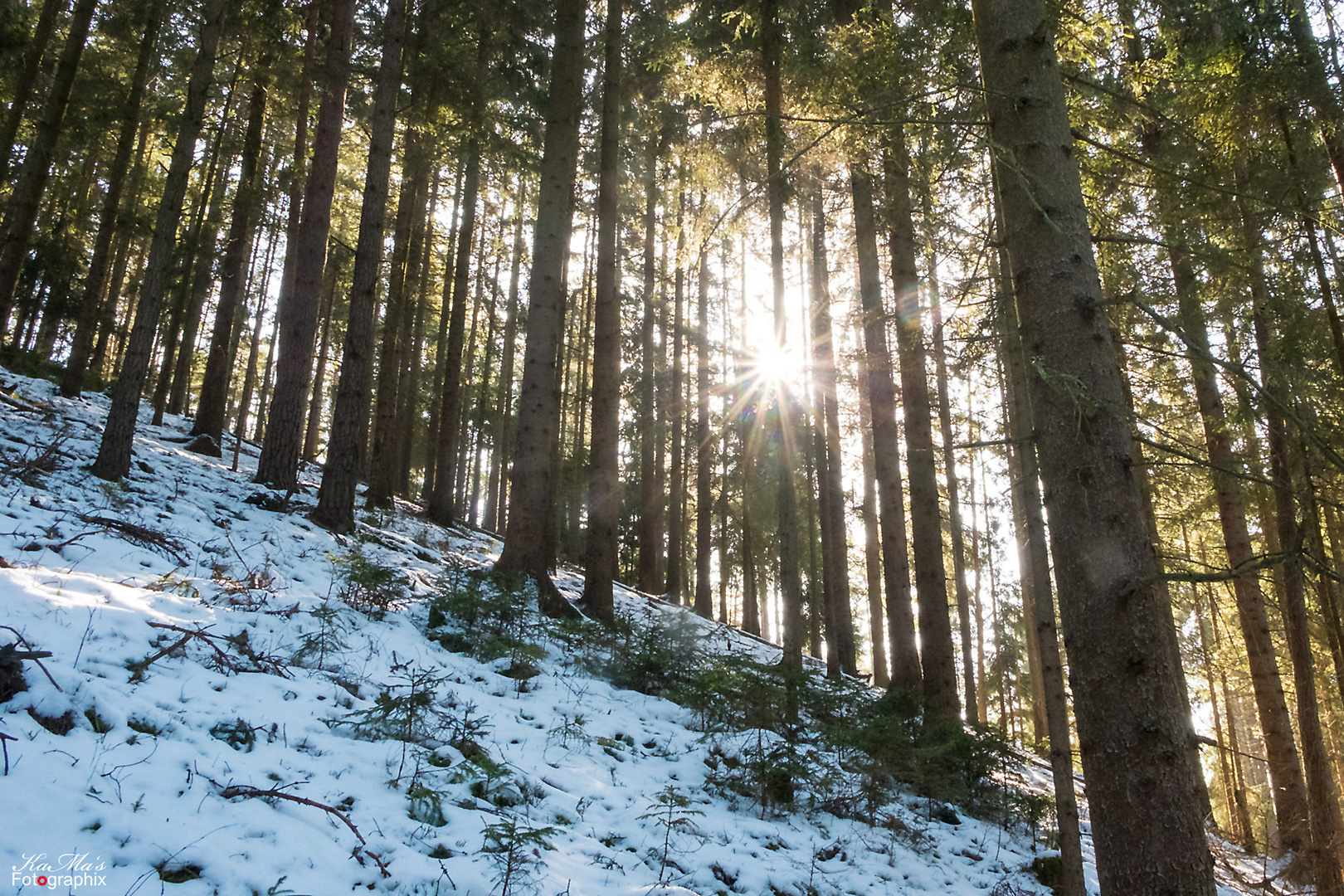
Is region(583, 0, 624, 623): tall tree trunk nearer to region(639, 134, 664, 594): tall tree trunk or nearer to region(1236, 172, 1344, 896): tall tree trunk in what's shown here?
region(639, 134, 664, 594): tall tree trunk

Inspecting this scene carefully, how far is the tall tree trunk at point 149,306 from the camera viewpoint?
23.7ft

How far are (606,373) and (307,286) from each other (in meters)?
4.90

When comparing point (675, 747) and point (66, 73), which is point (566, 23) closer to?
point (66, 73)

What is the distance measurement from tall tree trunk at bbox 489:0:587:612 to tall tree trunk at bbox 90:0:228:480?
4.12 m

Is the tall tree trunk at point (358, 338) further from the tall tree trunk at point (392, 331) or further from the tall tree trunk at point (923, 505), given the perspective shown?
the tall tree trunk at point (923, 505)

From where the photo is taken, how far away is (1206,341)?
24.9ft

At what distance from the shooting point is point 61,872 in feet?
7.18

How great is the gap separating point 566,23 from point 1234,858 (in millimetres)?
14989

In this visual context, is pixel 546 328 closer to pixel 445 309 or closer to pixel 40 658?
pixel 40 658

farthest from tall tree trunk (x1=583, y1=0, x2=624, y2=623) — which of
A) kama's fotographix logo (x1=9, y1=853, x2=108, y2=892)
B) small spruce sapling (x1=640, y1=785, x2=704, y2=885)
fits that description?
kama's fotographix logo (x1=9, y1=853, x2=108, y2=892)

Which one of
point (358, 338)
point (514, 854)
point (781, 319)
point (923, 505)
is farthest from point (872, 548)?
point (514, 854)

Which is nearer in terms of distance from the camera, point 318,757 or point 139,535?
point 318,757

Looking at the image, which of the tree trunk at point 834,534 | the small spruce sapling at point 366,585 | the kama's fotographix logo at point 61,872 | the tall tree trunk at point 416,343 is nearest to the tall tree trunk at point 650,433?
the tree trunk at point 834,534

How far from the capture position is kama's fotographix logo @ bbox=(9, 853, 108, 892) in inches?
82.8
